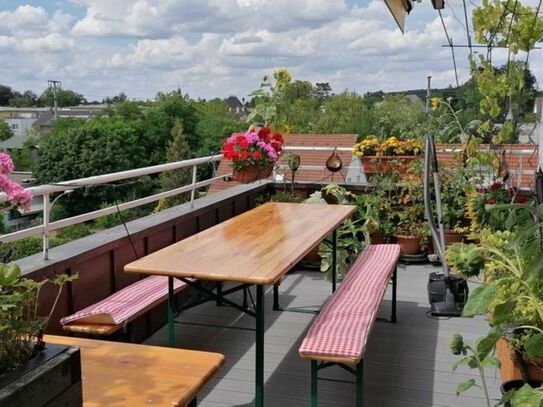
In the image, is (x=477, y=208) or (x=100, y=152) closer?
(x=477, y=208)

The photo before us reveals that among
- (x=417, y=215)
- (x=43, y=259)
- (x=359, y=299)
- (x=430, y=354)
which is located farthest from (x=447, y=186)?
(x=43, y=259)

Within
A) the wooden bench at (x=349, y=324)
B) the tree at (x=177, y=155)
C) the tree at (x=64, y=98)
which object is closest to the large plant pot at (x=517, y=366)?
the wooden bench at (x=349, y=324)

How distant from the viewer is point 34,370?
124 centimetres

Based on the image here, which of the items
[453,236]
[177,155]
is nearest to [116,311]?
[453,236]

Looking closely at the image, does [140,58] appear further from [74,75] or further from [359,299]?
[359,299]

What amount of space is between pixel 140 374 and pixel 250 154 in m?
2.60

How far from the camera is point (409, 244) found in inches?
215

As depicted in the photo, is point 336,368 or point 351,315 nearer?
point 351,315

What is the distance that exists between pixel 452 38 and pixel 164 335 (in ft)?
7.73

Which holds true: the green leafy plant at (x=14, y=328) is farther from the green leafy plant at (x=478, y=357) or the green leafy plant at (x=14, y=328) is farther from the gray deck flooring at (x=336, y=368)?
the gray deck flooring at (x=336, y=368)

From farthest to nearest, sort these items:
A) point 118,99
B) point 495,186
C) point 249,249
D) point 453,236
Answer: point 118,99, point 453,236, point 495,186, point 249,249

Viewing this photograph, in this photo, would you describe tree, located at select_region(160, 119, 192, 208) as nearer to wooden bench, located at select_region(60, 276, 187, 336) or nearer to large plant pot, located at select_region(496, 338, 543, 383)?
wooden bench, located at select_region(60, 276, 187, 336)

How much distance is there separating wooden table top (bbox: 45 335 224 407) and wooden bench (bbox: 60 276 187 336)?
0.71m

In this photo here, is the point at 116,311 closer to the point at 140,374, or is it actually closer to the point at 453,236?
the point at 140,374
